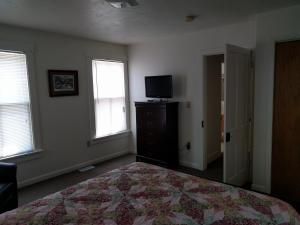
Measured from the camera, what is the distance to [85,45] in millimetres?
4176

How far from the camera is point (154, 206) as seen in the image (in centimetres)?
161

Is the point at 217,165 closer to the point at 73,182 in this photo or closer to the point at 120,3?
the point at 73,182

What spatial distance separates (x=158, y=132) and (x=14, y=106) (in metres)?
2.39

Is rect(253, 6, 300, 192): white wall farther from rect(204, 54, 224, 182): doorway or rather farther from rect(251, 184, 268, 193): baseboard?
rect(204, 54, 224, 182): doorway

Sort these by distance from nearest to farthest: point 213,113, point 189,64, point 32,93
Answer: point 32,93
point 189,64
point 213,113

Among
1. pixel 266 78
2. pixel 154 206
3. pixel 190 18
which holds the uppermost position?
pixel 190 18

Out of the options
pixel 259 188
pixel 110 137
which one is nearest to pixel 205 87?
pixel 259 188

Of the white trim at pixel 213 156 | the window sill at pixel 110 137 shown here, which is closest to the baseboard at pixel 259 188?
the white trim at pixel 213 156

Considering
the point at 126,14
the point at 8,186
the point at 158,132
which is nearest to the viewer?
the point at 8,186

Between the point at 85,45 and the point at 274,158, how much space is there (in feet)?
12.1

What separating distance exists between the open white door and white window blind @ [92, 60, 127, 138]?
2.66 metres

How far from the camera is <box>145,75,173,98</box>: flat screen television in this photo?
4090 millimetres

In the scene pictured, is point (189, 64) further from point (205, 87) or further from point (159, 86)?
point (159, 86)

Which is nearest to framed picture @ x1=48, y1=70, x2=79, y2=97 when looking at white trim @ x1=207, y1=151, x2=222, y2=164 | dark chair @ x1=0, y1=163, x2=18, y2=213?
dark chair @ x1=0, y1=163, x2=18, y2=213
